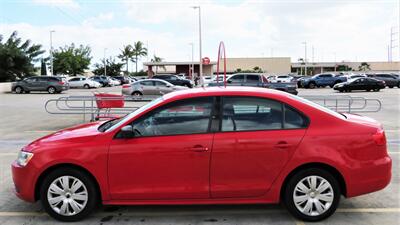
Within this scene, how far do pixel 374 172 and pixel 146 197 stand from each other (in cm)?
263

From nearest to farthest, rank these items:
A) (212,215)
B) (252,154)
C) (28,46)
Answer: (252,154) → (212,215) → (28,46)

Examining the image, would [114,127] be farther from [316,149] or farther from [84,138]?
[316,149]

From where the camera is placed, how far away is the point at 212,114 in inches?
197

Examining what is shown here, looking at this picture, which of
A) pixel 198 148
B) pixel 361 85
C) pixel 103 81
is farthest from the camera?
pixel 103 81

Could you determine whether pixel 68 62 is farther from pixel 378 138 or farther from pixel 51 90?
pixel 378 138

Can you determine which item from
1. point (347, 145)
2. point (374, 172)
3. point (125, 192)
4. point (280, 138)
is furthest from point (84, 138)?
point (374, 172)

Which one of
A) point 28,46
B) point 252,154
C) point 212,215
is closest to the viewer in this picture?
point 252,154

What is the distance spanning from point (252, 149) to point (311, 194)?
854 mm

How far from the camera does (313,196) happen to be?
492cm

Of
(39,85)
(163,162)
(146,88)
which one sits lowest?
(163,162)

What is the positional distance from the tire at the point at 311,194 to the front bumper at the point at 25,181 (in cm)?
292

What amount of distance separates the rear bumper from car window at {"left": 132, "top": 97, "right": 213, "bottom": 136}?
69.8 inches

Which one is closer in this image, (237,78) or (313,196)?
(313,196)

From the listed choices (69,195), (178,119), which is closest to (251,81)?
(178,119)
